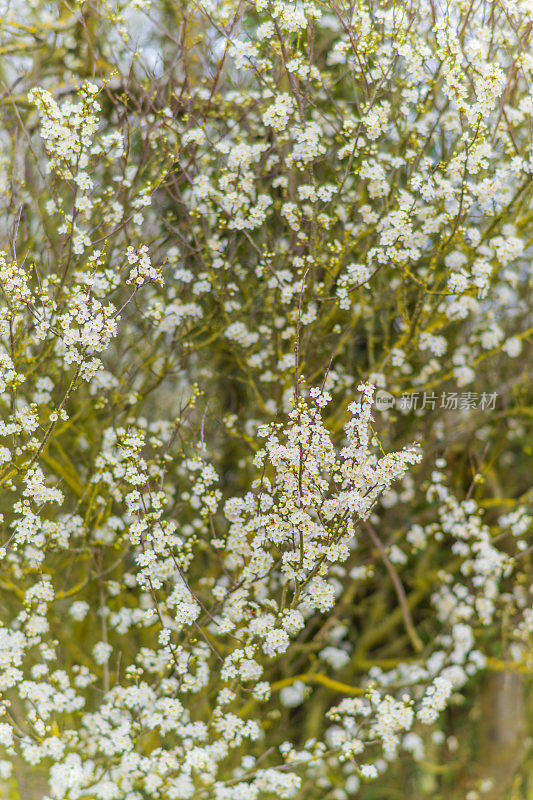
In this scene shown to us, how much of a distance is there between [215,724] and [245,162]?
315 cm

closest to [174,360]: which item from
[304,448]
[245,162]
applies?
[245,162]

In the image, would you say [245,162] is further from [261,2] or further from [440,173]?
[440,173]

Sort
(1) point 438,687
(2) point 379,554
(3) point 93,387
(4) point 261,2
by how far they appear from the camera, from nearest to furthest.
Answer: (4) point 261,2 < (1) point 438,687 < (3) point 93,387 < (2) point 379,554

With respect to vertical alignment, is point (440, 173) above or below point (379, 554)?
above

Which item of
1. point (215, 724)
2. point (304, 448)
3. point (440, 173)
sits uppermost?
point (440, 173)

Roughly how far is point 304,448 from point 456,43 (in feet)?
7.41

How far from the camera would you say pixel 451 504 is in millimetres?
4363

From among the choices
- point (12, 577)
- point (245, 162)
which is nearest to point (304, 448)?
point (245, 162)

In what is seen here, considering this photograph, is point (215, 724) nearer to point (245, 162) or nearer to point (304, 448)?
point (304, 448)

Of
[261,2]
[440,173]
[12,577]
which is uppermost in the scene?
[261,2]

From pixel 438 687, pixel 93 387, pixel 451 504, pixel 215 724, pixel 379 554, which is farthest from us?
pixel 379 554

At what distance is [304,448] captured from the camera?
8.66 ft

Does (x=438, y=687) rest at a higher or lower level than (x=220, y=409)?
lower

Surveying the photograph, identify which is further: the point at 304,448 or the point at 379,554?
the point at 379,554
